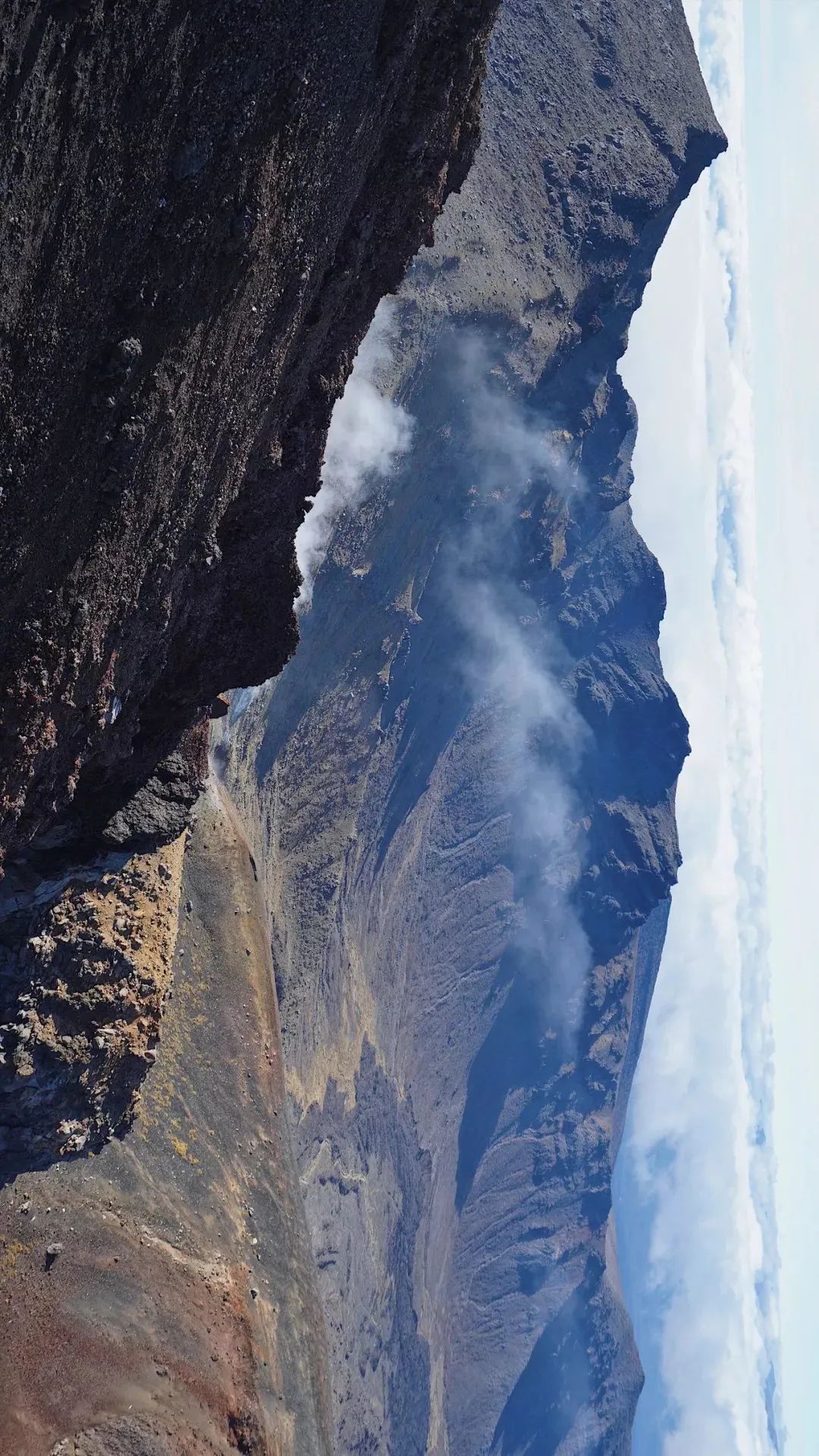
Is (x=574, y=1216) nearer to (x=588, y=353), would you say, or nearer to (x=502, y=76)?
(x=588, y=353)

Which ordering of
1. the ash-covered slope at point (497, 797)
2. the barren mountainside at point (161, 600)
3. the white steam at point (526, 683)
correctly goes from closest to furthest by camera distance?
the barren mountainside at point (161, 600), the ash-covered slope at point (497, 797), the white steam at point (526, 683)

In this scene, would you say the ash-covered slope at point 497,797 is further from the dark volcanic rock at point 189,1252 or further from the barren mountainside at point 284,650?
the dark volcanic rock at point 189,1252

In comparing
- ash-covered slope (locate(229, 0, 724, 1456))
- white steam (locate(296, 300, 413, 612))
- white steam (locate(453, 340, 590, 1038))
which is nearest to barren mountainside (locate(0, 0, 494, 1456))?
white steam (locate(296, 300, 413, 612))

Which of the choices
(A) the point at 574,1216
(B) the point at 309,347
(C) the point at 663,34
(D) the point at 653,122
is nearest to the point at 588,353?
(D) the point at 653,122

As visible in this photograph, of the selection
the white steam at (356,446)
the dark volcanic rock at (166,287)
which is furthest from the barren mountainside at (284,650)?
the white steam at (356,446)

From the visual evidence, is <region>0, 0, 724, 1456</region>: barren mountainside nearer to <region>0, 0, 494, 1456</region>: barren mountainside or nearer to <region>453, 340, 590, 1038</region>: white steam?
<region>0, 0, 494, 1456</region>: barren mountainside

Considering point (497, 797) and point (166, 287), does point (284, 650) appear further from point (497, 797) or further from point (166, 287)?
point (497, 797)
